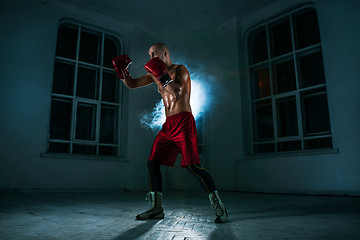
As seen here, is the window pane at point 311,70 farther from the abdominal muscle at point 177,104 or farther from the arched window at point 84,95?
the arched window at point 84,95

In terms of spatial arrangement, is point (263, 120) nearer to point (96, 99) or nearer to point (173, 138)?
point (96, 99)

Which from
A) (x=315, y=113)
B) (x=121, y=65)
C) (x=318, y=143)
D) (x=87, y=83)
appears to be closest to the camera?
(x=121, y=65)

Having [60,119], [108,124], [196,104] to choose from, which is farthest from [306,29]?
[60,119]

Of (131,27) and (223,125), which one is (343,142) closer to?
(223,125)

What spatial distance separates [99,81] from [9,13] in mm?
1901

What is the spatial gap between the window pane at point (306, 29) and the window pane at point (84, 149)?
4375 mm

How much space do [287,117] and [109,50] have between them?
3.95 meters

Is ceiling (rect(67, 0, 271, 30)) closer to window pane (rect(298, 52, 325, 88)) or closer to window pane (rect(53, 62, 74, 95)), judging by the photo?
window pane (rect(53, 62, 74, 95))

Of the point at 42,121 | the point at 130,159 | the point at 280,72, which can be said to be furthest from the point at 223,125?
the point at 42,121

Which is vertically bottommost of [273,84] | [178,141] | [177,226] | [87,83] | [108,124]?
[177,226]

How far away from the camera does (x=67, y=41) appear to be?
5484 mm

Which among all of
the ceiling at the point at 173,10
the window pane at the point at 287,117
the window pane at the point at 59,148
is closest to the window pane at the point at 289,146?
the window pane at the point at 287,117

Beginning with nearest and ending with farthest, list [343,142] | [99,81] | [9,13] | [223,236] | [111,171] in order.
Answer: [223,236]
[343,142]
[9,13]
[111,171]
[99,81]

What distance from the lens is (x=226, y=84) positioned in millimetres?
5789
